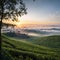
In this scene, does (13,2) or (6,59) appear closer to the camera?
(6,59)

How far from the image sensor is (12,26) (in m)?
51.3

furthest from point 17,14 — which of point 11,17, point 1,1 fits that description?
point 1,1

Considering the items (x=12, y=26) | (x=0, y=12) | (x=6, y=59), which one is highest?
(x=0, y=12)

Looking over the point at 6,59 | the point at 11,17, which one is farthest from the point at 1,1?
the point at 6,59

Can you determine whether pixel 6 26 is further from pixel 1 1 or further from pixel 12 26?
pixel 1 1

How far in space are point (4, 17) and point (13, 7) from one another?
3196 mm

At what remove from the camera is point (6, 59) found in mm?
45531

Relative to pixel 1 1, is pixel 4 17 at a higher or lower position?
lower

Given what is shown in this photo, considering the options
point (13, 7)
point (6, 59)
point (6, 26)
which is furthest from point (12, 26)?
point (6, 59)

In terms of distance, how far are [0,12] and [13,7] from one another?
333 centimetres

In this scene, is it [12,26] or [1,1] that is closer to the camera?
[1,1]

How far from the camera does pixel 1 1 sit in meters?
47.7

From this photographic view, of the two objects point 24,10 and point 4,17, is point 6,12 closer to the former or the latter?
point 4,17

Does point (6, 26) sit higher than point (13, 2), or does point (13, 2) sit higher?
point (13, 2)
